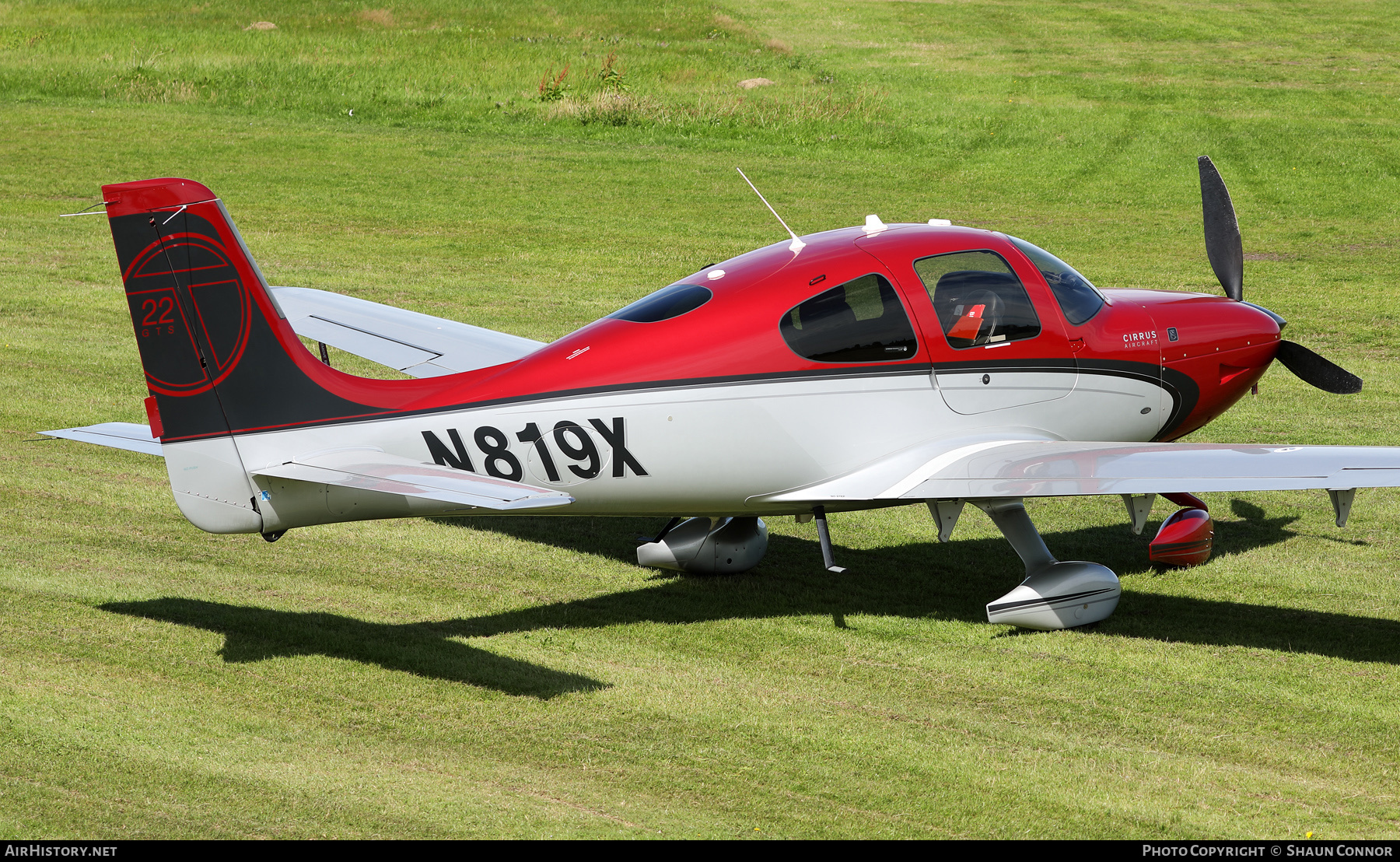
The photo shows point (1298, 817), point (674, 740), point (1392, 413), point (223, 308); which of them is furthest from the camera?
point (1392, 413)

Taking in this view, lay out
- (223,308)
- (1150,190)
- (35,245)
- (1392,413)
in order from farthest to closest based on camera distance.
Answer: (1150,190) < (35,245) < (1392,413) < (223,308)

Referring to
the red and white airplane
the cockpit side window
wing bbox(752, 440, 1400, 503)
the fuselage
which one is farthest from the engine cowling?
the cockpit side window

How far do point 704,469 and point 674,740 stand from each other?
6.76 ft

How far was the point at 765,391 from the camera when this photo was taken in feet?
29.0

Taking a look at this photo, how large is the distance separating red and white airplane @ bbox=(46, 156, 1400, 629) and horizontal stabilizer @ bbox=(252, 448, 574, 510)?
0.03 m

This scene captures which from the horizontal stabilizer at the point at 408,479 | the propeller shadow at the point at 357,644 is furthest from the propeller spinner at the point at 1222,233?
the horizontal stabilizer at the point at 408,479

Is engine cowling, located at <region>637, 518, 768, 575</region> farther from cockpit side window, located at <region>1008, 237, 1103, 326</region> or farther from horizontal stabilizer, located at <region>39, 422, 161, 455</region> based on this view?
horizontal stabilizer, located at <region>39, 422, 161, 455</region>

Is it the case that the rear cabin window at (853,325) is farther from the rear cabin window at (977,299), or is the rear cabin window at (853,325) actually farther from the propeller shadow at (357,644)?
the propeller shadow at (357,644)

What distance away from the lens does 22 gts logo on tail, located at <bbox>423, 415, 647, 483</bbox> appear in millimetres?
8344

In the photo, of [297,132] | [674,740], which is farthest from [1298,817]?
[297,132]

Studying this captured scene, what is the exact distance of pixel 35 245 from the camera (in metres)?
22.5

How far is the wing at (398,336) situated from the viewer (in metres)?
11.5

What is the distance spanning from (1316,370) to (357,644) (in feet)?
26.0

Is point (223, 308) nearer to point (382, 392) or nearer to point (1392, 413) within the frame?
point (382, 392)
